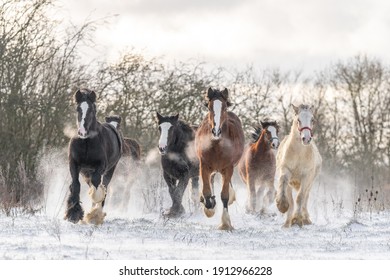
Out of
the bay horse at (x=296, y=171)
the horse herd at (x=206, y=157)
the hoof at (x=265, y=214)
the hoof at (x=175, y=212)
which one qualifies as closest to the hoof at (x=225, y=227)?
the horse herd at (x=206, y=157)

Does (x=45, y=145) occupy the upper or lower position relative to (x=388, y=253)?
upper

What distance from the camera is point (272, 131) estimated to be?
53.7ft

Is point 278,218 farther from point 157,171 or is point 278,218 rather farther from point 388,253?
point 157,171

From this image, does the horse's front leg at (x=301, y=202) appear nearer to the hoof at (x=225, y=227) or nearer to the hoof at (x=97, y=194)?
the hoof at (x=225, y=227)

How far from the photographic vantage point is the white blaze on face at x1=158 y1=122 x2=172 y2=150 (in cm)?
1373

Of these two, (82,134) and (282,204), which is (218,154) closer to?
(282,204)

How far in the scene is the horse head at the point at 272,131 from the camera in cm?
1596

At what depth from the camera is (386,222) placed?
14992mm

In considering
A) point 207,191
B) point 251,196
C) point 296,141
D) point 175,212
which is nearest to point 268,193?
point 251,196

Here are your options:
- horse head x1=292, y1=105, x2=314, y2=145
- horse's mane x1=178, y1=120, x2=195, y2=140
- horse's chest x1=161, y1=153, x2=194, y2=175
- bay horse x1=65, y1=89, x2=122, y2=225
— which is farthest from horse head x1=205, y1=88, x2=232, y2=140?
horse's mane x1=178, y1=120, x2=195, y2=140

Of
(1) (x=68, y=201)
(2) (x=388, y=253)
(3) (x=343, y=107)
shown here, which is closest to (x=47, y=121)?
(1) (x=68, y=201)

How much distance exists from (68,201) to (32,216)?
161 cm

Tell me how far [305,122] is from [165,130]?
262 cm

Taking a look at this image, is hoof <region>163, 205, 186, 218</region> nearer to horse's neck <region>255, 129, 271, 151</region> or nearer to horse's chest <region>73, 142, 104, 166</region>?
horse's chest <region>73, 142, 104, 166</region>
